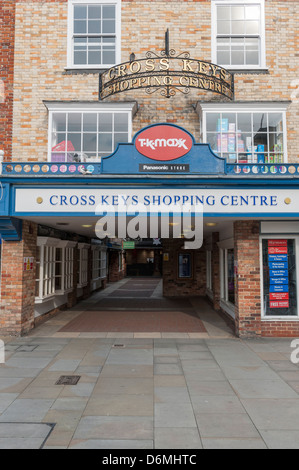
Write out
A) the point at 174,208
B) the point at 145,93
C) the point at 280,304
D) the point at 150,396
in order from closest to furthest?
1. the point at 150,396
2. the point at 174,208
3. the point at 280,304
4. the point at 145,93

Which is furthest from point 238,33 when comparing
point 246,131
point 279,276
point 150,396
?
point 150,396

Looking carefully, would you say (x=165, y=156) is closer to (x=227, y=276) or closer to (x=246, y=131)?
(x=246, y=131)

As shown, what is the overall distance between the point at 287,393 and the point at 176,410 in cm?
187

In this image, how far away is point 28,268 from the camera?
9.26 m

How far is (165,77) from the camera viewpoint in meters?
9.41

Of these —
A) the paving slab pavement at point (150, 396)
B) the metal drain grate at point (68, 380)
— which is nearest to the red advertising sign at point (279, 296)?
the paving slab pavement at point (150, 396)

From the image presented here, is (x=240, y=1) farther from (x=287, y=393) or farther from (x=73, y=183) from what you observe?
(x=287, y=393)

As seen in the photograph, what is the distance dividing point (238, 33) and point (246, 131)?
3.05 m

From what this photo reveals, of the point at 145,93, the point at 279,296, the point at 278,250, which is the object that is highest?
the point at 145,93

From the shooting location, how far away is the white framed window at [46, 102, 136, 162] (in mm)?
9859

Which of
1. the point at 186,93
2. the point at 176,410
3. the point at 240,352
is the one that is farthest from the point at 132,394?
the point at 186,93

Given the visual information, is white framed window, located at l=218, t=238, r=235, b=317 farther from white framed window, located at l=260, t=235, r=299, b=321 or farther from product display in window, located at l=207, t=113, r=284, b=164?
product display in window, located at l=207, t=113, r=284, b=164

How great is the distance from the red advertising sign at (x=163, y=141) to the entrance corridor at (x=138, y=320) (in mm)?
4667

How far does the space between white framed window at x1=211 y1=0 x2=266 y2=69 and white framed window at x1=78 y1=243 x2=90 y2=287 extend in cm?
883
